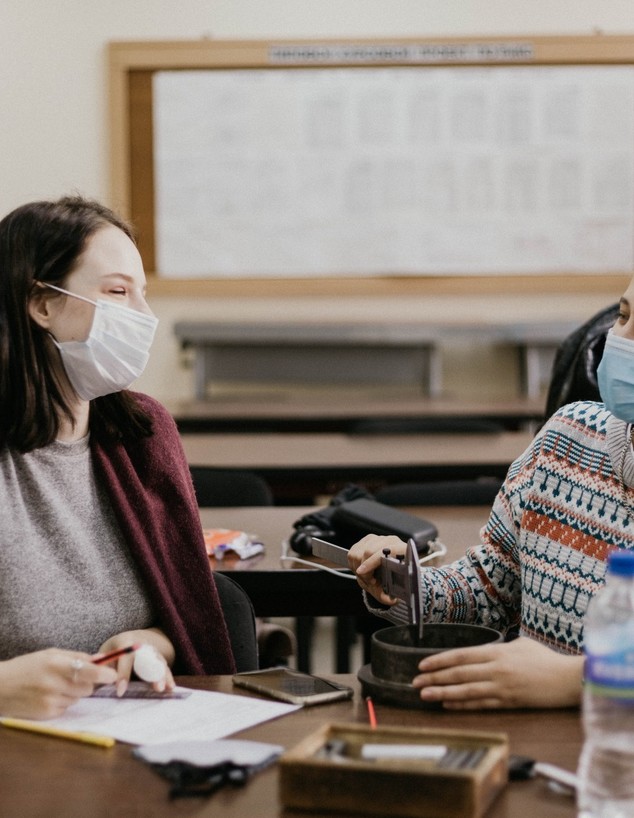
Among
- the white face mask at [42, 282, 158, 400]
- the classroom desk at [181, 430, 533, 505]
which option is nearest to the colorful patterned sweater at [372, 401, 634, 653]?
the white face mask at [42, 282, 158, 400]

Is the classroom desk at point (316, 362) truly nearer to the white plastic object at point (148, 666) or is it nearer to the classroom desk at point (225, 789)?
the white plastic object at point (148, 666)

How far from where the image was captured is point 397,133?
16.7 ft

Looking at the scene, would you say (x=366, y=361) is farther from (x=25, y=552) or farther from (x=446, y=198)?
(x=25, y=552)

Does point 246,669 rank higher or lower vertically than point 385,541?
lower

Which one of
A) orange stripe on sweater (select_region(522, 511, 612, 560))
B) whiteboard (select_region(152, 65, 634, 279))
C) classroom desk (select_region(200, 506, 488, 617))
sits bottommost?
classroom desk (select_region(200, 506, 488, 617))

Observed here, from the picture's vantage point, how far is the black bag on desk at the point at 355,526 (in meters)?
1.99

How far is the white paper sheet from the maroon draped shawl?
0.34 meters

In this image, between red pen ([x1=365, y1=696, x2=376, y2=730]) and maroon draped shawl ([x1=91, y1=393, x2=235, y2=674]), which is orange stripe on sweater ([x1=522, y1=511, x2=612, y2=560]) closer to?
red pen ([x1=365, y1=696, x2=376, y2=730])

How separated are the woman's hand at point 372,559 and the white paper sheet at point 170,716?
0.25 metres

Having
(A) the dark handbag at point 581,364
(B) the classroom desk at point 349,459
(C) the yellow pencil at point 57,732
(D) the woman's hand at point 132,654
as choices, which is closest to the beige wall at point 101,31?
(B) the classroom desk at point 349,459

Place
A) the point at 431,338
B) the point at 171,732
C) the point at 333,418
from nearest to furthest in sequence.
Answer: the point at 171,732
the point at 333,418
the point at 431,338

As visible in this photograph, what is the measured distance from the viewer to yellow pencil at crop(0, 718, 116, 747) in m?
1.07

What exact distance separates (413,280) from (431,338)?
39 cm

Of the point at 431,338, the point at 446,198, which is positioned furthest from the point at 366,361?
the point at 446,198
